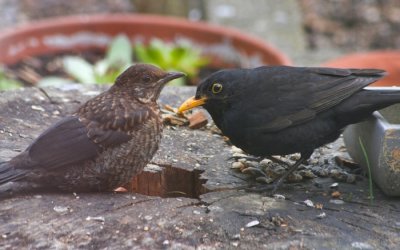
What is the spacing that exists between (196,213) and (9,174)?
93 cm

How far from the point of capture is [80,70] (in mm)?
6660

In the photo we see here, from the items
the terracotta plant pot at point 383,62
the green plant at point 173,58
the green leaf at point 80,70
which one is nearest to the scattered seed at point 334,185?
the terracotta plant pot at point 383,62

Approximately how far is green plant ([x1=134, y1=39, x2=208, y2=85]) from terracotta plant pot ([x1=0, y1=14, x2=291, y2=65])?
0.79ft

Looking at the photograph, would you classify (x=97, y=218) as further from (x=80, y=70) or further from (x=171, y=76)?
(x=80, y=70)

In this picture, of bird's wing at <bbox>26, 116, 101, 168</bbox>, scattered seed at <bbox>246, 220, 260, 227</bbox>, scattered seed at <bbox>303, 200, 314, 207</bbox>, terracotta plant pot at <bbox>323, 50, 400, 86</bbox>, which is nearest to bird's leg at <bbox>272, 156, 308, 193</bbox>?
scattered seed at <bbox>303, 200, 314, 207</bbox>

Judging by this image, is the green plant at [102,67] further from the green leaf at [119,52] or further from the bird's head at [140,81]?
the bird's head at [140,81]

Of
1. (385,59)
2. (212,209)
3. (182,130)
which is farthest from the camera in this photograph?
(385,59)

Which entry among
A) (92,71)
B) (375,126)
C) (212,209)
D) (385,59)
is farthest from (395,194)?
(92,71)

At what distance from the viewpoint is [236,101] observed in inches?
166

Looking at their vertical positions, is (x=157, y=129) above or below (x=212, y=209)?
above

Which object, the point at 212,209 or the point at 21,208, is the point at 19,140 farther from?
the point at 212,209

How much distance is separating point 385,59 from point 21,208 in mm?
4112

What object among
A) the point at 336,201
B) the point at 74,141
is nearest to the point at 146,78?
the point at 74,141

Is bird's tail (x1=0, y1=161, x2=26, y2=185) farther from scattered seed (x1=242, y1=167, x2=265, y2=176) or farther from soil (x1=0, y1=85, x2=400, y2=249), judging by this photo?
scattered seed (x1=242, y1=167, x2=265, y2=176)
